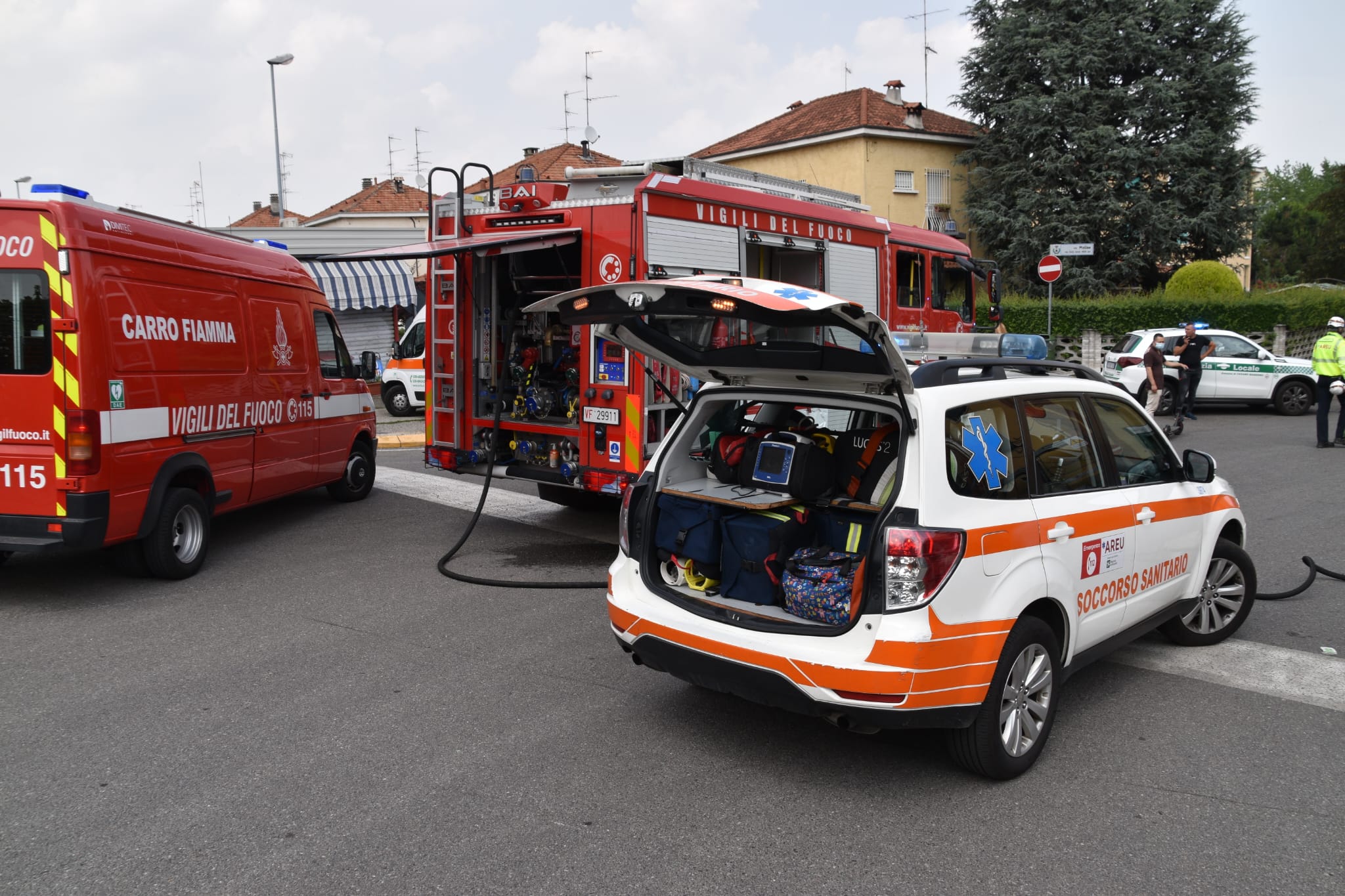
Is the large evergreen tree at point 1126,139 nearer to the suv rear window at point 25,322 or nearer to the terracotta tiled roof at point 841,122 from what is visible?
the terracotta tiled roof at point 841,122

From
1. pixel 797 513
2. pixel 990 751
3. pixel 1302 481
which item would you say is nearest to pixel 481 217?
pixel 797 513

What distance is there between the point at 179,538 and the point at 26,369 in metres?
1.60

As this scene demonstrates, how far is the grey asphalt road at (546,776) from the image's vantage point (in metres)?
3.32

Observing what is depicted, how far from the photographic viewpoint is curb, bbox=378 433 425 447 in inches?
606

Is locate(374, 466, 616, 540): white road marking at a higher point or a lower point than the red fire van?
lower

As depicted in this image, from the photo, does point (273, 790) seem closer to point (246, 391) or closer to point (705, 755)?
point (705, 755)

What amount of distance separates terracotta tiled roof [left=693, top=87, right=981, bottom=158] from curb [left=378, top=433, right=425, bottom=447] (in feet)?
72.5

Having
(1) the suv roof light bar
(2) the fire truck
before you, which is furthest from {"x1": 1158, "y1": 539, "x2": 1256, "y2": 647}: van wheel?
(2) the fire truck

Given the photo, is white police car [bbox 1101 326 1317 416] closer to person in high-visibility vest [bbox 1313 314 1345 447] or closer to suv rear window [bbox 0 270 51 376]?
person in high-visibility vest [bbox 1313 314 1345 447]

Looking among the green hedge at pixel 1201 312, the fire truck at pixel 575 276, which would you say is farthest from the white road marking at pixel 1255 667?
the green hedge at pixel 1201 312

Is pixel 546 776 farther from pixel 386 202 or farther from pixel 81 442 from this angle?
pixel 386 202

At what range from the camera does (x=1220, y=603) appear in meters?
5.65

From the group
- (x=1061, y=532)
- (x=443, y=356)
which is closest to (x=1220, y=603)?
(x=1061, y=532)

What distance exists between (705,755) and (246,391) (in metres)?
5.47
